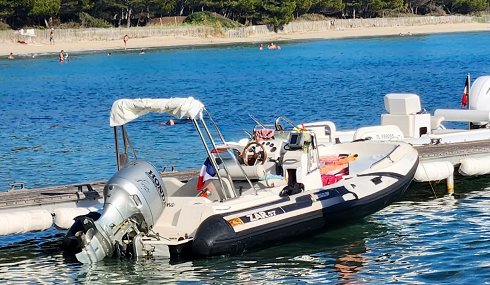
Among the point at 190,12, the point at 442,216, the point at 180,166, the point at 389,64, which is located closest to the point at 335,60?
the point at 389,64

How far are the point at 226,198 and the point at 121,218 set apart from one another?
2.06 meters

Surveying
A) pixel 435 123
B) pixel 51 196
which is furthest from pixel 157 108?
pixel 435 123

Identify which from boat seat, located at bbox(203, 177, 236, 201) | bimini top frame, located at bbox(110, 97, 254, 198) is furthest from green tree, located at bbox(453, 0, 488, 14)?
bimini top frame, located at bbox(110, 97, 254, 198)

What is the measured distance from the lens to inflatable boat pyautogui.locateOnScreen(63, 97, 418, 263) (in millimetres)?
15781

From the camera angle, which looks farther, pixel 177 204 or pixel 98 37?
pixel 98 37

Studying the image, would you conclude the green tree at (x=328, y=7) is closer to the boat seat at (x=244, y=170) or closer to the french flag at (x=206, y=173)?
the boat seat at (x=244, y=170)

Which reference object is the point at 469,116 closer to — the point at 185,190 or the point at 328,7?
the point at 185,190

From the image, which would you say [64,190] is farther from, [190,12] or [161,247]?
[190,12]

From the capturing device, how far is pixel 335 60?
79375 millimetres

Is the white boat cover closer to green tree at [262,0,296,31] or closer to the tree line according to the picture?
the tree line

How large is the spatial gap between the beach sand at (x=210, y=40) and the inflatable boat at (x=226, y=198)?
237 feet

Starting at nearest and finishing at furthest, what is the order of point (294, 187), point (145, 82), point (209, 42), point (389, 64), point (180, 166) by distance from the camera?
1. point (294, 187)
2. point (180, 166)
3. point (145, 82)
4. point (389, 64)
5. point (209, 42)

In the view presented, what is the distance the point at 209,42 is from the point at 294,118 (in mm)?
62168

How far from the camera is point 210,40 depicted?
10144 centimetres
